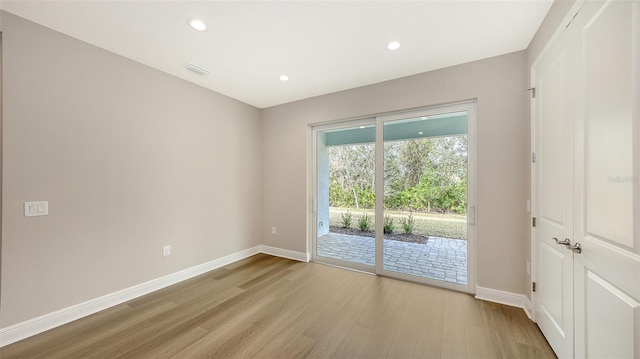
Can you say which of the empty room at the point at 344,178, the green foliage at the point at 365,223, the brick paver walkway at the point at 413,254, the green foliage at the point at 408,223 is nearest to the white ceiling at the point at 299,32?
the empty room at the point at 344,178

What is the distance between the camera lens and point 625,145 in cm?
105

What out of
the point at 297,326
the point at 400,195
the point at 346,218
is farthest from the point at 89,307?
the point at 400,195

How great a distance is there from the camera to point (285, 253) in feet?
13.1

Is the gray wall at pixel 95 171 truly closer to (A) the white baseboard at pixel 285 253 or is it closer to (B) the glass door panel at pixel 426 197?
(A) the white baseboard at pixel 285 253

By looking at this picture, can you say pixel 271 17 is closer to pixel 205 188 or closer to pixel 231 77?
pixel 231 77

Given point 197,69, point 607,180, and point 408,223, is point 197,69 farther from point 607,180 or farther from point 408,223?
point 607,180

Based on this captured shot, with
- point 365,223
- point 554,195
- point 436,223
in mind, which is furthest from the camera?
point 365,223

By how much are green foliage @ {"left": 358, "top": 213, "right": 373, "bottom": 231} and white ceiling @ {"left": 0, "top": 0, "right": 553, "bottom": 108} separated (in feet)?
6.61

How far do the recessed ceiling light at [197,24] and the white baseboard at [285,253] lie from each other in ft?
10.7

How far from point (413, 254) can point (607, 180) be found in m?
2.23

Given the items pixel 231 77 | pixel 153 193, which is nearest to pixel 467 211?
pixel 231 77

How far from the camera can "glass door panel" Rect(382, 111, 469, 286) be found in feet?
9.16

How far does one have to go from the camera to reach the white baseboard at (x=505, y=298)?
2268mm

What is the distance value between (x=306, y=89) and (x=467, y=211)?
2.73m
